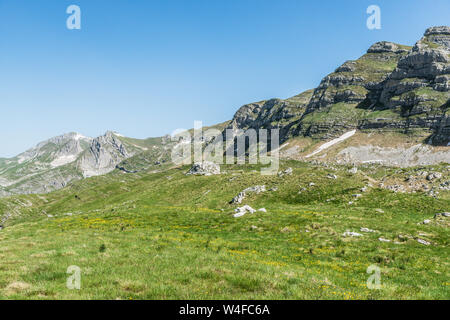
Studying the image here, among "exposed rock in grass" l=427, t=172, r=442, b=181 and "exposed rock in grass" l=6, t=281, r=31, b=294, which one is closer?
"exposed rock in grass" l=6, t=281, r=31, b=294

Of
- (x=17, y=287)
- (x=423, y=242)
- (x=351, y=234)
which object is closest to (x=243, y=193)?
(x=351, y=234)

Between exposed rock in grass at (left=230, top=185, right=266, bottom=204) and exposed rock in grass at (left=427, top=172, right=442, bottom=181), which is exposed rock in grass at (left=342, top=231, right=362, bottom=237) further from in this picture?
exposed rock in grass at (left=427, top=172, right=442, bottom=181)

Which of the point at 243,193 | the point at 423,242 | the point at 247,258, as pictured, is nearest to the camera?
the point at 247,258

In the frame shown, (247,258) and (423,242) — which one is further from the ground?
(247,258)

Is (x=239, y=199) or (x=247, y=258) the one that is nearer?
(x=247, y=258)

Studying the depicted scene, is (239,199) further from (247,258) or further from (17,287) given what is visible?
(17,287)

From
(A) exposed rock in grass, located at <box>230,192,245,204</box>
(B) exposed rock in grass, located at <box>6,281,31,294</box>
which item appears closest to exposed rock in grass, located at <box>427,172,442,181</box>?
(A) exposed rock in grass, located at <box>230,192,245,204</box>

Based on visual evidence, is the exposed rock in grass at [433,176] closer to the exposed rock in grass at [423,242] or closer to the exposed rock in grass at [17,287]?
the exposed rock in grass at [423,242]

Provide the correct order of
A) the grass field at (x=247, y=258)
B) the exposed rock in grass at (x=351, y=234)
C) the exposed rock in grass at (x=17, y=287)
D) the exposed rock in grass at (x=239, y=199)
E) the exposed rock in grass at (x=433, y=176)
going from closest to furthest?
1. the exposed rock in grass at (x=17, y=287)
2. the grass field at (x=247, y=258)
3. the exposed rock in grass at (x=351, y=234)
4. the exposed rock in grass at (x=239, y=199)
5. the exposed rock in grass at (x=433, y=176)

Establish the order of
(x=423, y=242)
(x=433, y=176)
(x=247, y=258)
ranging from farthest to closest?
(x=433, y=176), (x=423, y=242), (x=247, y=258)

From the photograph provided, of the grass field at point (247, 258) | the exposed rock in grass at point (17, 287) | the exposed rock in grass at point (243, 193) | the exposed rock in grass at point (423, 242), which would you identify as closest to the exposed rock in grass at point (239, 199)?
the exposed rock in grass at point (243, 193)

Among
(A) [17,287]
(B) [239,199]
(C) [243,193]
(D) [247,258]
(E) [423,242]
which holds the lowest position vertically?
(B) [239,199]
